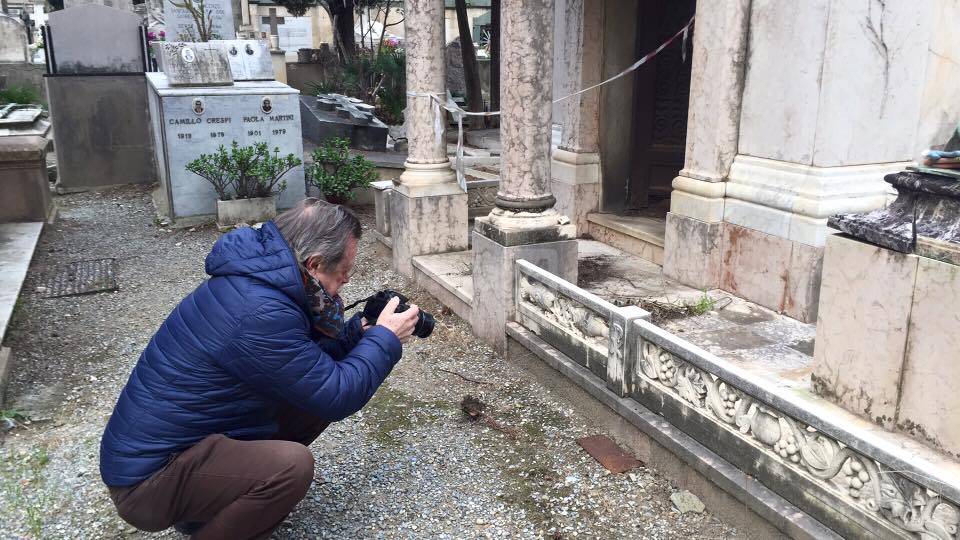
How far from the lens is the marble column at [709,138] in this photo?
5250mm

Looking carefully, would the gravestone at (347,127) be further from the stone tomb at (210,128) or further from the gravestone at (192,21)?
the stone tomb at (210,128)

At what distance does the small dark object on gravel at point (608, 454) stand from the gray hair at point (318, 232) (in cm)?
197

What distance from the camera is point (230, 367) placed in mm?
2469

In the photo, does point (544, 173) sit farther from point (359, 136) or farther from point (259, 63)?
point (359, 136)

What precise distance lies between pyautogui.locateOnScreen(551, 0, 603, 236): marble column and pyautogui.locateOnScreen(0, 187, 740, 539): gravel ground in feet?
6.31

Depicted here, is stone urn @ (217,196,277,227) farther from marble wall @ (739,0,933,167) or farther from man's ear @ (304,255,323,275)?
man's ear @ (304,255,323,275)

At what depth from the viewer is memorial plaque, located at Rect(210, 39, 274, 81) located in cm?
990

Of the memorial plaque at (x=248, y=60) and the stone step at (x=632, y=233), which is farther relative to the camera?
the memorial plaque at (x=248, y=60)

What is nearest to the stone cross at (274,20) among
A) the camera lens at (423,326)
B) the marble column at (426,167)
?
the marble column at (426,167)

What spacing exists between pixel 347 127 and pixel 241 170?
357 centimetres

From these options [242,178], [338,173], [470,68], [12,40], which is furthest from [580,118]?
[12,40]

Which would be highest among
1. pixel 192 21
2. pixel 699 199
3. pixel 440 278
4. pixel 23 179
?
pixel 192 21

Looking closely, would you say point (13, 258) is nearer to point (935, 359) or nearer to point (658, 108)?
point (658, 108)

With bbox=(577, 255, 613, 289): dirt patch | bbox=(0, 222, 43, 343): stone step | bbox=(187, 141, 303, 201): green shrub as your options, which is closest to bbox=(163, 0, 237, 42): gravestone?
bbox=(187, 141, 303, 201): green shrub
